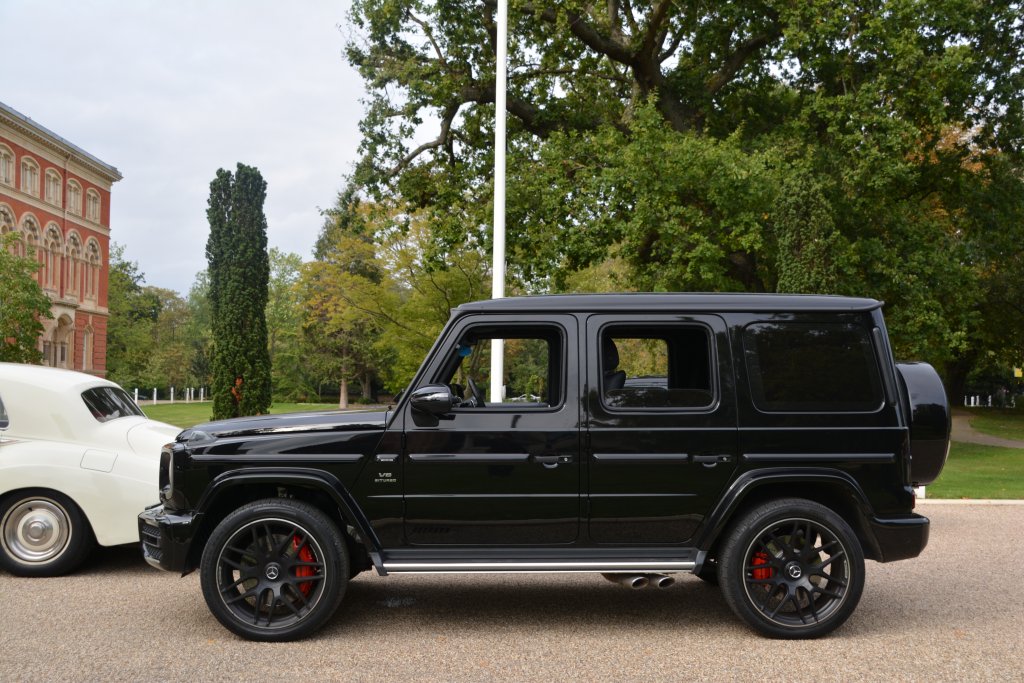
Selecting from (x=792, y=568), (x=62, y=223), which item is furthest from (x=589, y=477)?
(x=62, y=223)

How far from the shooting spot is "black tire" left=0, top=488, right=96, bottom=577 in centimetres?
723

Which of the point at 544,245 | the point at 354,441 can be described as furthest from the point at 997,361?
the point at 354,441

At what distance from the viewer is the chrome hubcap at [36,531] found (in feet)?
23.8

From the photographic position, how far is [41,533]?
7.29m

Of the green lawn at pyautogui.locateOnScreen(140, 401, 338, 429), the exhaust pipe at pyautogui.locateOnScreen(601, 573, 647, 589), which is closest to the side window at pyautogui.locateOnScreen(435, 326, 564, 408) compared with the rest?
the exhaust pipe at pyautogui.locateOnScreen(601, 573, 647, 589)

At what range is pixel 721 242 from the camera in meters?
18.9

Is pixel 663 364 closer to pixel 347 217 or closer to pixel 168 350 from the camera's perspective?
pixel 347 217

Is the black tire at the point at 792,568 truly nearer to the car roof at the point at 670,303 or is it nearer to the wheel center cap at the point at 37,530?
the car roof at the point at 670,303

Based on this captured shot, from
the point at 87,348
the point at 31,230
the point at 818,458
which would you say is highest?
the point at 31,230

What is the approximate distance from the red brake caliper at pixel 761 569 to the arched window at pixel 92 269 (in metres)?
63.2

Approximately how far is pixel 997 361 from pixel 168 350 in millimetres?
65529

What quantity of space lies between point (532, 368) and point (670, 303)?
1.11 m

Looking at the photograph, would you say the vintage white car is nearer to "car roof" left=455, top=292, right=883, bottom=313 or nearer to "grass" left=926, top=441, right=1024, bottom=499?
"car roof" left=455, top=292, right=883, bottom=313

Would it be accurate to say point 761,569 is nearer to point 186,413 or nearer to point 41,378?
point 41,378
